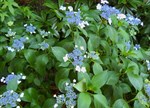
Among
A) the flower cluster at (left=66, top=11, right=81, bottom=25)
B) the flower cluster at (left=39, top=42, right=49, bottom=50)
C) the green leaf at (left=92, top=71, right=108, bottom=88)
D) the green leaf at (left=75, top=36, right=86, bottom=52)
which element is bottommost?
the green leaf at (left=92, top=71, right=108, bottom=88)

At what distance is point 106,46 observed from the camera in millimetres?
1811

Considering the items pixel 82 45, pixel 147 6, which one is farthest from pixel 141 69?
pixel 147 6

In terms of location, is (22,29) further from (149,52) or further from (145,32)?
(145,32)

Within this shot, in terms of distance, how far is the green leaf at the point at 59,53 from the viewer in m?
1.65

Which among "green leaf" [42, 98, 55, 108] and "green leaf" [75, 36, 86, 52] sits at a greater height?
"green leaf" [75, 36, 86, 52]

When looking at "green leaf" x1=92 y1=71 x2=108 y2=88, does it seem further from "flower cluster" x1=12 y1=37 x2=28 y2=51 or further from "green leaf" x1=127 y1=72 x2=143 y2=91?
"flower cluster" x1=12 y1=37 x2=28 y2=51

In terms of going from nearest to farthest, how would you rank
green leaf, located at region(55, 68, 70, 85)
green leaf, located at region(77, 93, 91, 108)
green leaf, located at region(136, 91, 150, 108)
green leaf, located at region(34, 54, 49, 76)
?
green leaf, located at region(77, 93, 91, 108)
green leaf, located at region(136, 91, 150, 108)
green leaf, located at region(55, 68, 70, 85)
green leaf, located at region(34, 54, 49, 76)

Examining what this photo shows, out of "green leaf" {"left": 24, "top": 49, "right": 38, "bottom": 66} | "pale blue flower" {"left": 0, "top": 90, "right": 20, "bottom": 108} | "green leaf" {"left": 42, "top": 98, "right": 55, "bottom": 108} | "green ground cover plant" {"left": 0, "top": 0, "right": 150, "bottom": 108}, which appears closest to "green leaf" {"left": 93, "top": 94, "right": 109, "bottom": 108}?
"green ground cover plant" {"left": 0, "top": 0, "right": 150, "bottom": 108}

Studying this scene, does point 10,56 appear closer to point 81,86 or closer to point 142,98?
point 81,86

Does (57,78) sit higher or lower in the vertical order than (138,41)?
higher

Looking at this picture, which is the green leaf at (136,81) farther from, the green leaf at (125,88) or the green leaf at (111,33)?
the green leaf at (111,33)

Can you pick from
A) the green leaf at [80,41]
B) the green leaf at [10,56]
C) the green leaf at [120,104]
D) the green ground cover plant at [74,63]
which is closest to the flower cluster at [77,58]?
the green ground cover plant at [74,63]

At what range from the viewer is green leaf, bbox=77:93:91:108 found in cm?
144

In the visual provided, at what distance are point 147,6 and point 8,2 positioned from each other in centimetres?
117
